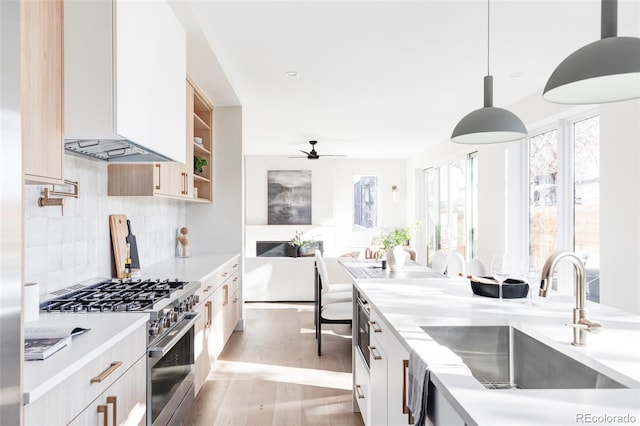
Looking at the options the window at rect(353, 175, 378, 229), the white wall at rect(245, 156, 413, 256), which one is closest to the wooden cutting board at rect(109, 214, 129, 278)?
the white wall at rect(245, 156, 413, 256)

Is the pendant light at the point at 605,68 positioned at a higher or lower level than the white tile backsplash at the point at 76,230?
higher

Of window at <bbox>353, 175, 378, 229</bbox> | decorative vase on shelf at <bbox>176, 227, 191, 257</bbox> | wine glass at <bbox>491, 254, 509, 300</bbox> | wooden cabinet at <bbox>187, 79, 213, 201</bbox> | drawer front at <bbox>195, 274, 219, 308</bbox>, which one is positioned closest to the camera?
wine glass at <bbox>491, 254, 509, 300</bbox>

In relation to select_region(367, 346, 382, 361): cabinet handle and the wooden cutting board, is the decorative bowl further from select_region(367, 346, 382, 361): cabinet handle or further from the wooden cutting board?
the wooden cutting board

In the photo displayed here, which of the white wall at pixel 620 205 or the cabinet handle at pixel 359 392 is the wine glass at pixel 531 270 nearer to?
the cabinet handle at pixel 359 392

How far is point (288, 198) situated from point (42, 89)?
8.26m

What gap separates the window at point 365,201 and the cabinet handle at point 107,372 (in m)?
8.59

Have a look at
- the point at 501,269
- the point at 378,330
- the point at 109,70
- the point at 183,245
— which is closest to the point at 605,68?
the point at 501,269

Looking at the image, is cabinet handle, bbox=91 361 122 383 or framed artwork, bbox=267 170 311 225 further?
framed artwork, bbox=267 170 311 225

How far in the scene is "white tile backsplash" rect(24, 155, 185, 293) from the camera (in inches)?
84.0

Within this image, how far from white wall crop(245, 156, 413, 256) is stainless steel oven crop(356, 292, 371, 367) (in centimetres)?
687

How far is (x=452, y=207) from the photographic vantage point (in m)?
7.74

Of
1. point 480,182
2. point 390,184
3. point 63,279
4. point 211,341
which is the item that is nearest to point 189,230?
point 211,341

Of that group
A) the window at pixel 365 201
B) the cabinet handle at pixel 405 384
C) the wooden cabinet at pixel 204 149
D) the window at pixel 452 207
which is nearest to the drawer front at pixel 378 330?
the cabinet handle at pixel 405 384

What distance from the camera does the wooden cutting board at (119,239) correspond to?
301cm
